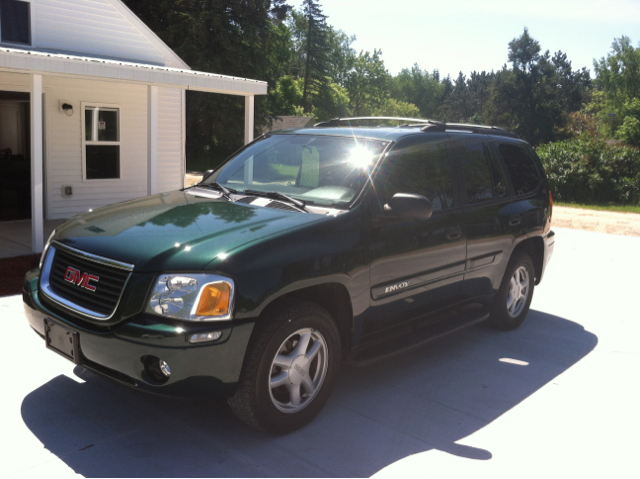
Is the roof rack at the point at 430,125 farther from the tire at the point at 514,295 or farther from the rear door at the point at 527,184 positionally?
the tire at the point at 514,295

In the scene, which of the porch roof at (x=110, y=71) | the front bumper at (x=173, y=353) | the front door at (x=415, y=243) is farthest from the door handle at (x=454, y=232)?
the porch roof at (x=110, y=71)

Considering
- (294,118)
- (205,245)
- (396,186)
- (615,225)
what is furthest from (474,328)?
(294,118)

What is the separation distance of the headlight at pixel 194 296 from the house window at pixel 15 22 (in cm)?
1045

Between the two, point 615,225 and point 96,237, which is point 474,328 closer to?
point 96,237

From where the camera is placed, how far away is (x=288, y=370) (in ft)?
12.1

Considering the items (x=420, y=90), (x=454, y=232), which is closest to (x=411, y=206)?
(x=454, y=232)

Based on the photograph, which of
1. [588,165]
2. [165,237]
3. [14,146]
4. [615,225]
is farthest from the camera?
[588,165]

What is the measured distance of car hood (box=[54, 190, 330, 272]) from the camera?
3.38 meters

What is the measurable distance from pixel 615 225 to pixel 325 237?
14580 mm

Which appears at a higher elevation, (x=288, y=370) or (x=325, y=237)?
(x=325, y=237)

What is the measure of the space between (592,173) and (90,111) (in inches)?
771

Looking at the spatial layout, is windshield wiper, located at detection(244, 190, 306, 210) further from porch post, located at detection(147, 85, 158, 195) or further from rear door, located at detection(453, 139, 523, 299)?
porch post, located at detection(147, 85, 158, 195)

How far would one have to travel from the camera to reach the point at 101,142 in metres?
13.3

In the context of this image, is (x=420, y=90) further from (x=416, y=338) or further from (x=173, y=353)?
(x=173, y=353)
